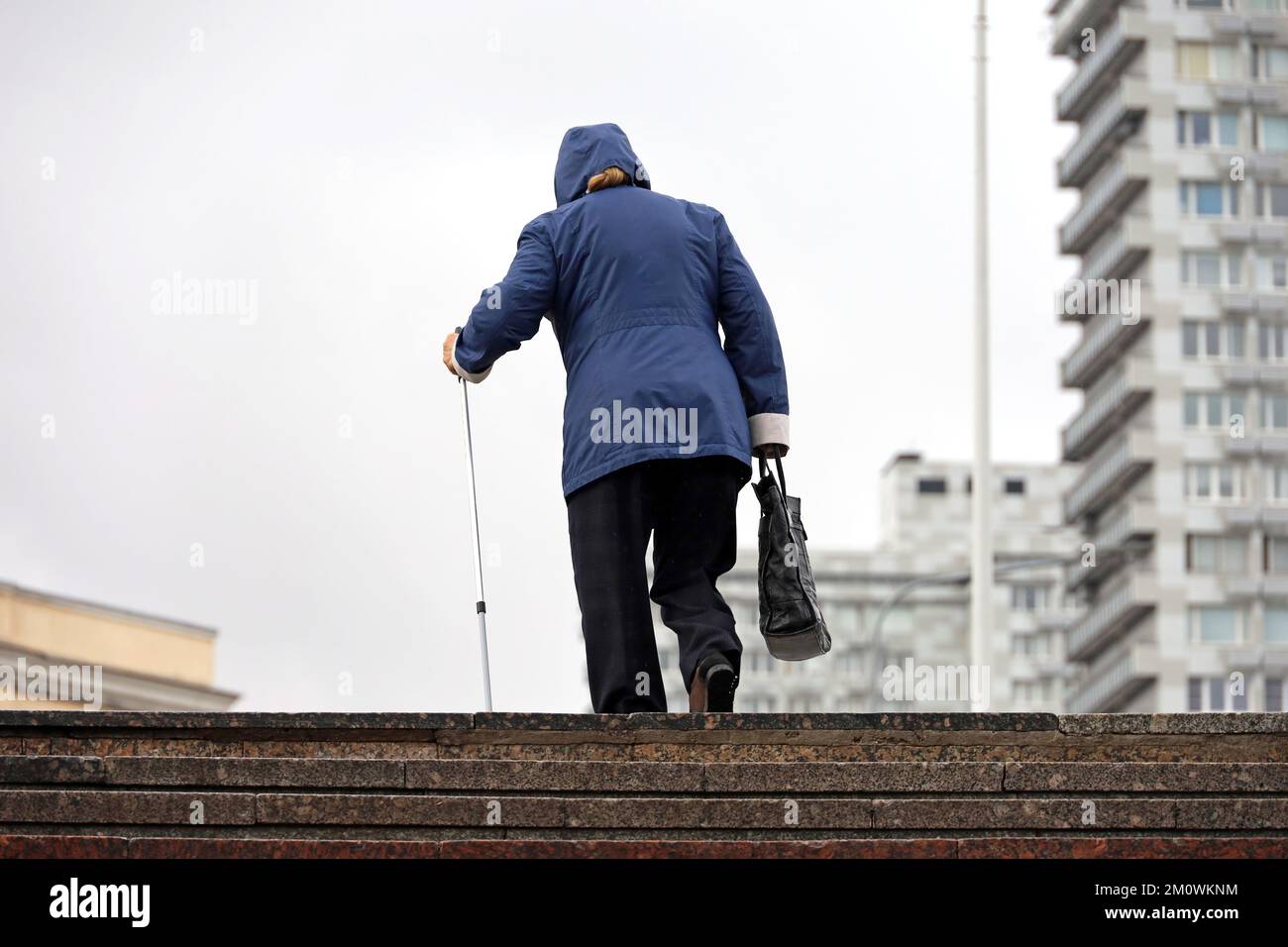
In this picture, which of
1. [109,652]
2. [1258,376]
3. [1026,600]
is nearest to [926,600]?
[1026,600]

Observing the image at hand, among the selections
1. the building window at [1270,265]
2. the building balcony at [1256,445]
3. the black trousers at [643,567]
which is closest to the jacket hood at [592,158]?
the black trousers at [643,567]

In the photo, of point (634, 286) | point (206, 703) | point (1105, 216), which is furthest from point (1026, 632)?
point (634, 286)

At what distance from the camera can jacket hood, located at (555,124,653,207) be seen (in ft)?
27.6

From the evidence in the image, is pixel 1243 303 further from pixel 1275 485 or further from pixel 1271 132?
pixel 1271 132

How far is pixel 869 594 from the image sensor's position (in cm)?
12031

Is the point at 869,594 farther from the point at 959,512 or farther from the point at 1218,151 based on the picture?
the point at 1218,151

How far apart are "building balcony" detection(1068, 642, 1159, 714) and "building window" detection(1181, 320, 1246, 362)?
844 centimetres

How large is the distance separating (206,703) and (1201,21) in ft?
138

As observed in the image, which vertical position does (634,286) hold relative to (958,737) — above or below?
above

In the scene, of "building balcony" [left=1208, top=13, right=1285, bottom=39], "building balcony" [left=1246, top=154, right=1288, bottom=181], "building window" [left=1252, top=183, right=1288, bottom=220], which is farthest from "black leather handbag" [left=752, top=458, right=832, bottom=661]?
"building balcony" [left=1208, top=13, right=1285, bottom=39]

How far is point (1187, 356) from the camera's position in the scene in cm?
7038

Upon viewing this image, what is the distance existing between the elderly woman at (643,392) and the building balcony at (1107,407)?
2481 inches

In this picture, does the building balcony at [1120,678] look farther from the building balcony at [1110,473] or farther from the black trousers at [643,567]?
the black trousers at [643,567]

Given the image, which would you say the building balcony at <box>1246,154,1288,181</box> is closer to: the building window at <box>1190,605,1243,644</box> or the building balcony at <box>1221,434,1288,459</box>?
the building balcony at <box>1221,434,1288,459</box>
